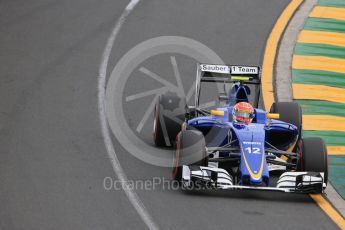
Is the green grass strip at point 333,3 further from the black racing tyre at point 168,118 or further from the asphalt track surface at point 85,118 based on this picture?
the black racing tyre at point 168,118

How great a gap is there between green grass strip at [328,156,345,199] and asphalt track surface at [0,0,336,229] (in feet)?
3.23

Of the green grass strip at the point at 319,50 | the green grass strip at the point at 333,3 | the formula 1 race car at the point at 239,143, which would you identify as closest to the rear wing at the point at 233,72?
the formula 1 race car at the point at 239,143

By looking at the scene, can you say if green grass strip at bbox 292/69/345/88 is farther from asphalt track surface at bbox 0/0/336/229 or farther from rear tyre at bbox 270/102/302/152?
rear tyre at bbox 270/102/302/152

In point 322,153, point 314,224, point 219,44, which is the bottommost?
point 314,224

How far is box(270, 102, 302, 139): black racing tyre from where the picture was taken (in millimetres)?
16125

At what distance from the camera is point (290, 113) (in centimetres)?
1620

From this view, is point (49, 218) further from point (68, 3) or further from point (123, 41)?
point (68, 3)

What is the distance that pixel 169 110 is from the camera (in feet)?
54.0

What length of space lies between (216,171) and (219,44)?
912 cm

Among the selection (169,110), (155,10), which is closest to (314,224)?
(169,110)

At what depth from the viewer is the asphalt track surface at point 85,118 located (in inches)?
521

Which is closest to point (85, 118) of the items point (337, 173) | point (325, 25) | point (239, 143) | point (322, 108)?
point (239, 143)

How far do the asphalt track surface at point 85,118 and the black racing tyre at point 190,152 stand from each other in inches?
16.8

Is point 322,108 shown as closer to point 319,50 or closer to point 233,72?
point 233,72
